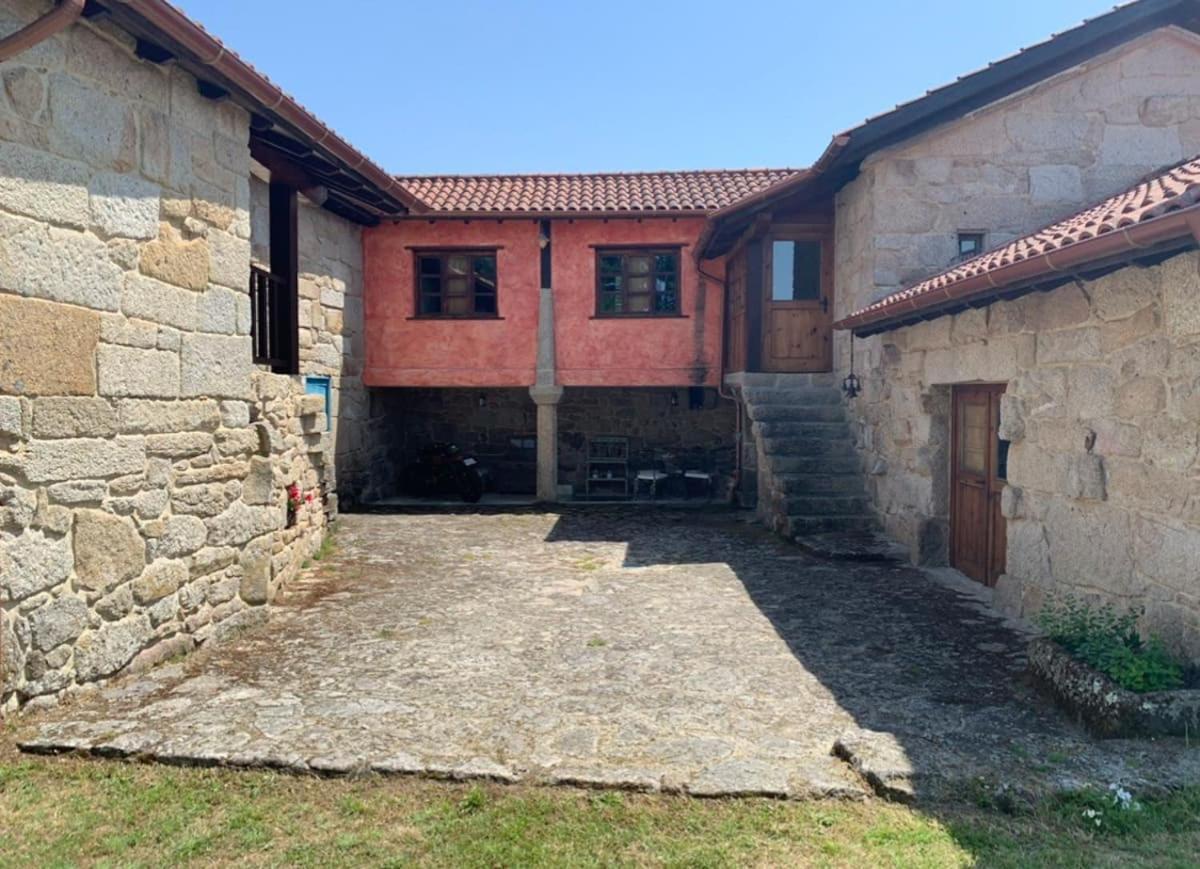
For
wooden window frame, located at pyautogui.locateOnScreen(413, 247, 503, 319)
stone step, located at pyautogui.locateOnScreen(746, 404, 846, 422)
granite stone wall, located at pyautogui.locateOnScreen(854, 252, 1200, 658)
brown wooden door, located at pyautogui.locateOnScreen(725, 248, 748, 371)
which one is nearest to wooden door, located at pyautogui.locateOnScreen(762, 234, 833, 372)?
brown wooden door, located at pyautogui.locateOnScreen(725, 248, 748, 371)

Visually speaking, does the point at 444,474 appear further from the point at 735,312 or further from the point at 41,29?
the point at 41,29

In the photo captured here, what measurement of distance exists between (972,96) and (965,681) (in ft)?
21.3

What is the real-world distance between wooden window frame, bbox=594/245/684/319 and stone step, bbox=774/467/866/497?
13.9 ft

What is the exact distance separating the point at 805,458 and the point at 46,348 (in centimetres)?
749

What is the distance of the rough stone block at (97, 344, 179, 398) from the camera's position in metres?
4.41

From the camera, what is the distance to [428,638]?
5.38 meters

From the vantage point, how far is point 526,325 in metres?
12.7

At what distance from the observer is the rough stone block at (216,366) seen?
5.10 metres

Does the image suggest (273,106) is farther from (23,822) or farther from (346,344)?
(346,344)

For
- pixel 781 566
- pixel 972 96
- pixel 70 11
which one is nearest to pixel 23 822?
pixel 70 11

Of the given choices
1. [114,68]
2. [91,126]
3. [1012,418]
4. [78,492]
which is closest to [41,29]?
[91,126]

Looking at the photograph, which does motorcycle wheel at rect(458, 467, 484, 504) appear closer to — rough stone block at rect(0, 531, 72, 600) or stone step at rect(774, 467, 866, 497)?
stone step at rect(774, 467, 866, 497)

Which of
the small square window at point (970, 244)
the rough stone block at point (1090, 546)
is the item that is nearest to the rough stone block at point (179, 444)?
the rough stone block at point (1090, 546)

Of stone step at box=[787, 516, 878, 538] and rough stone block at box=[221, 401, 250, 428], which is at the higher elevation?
rough stone block at box=[221, 401, 250, 428]
